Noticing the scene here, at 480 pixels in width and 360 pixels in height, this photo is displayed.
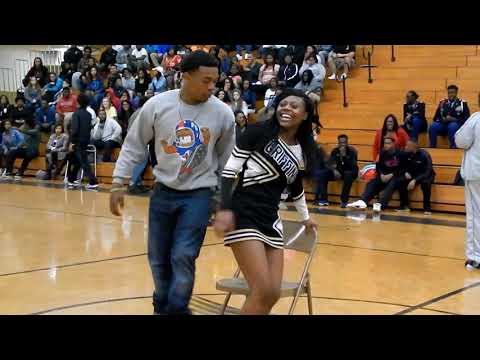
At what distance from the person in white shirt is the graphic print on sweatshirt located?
13.5ft

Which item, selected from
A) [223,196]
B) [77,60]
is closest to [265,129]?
Answer: [223,196]

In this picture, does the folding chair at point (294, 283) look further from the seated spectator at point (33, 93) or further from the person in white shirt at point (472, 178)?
the seated spectator at point (33, 93)

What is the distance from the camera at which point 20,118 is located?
2083 cm

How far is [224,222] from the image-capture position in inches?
176

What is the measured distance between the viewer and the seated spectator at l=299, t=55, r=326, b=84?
17438 mm

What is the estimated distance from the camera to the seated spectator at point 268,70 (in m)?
18.3

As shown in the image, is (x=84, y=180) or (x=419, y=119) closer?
(x=419, y=119)

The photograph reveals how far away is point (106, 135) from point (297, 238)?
43.7ft

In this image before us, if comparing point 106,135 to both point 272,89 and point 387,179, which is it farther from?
point 387,179
